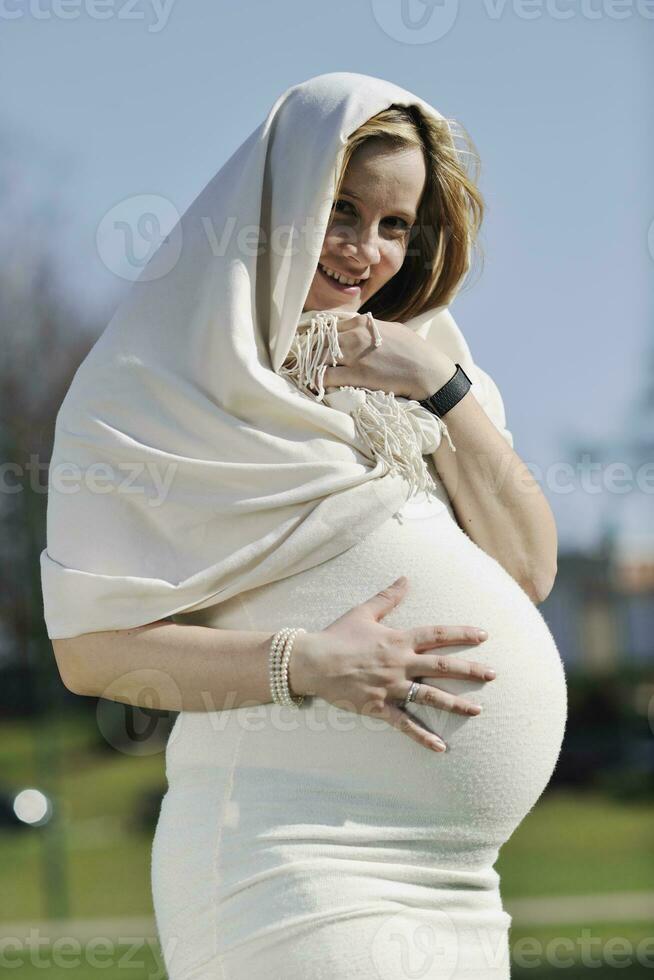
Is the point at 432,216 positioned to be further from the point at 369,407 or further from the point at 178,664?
the point at 178,664

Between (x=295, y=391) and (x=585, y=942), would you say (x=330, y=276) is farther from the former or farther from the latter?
(x=585, y=942)

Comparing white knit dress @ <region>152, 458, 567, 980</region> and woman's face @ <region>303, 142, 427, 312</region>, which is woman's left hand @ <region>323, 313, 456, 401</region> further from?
white knit dress @ <region>152, 458, 567, 980</region>

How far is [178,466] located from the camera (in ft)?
4.93

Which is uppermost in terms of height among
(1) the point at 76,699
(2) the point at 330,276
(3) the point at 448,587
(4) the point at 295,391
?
(2) the point at 330,276

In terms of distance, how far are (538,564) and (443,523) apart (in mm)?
180

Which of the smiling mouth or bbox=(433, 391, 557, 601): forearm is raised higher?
the smiling mouth

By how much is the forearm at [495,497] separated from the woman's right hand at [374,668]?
0.25 metres

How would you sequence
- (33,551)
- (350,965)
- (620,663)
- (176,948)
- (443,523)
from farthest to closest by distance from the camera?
1. (620,663)
2. (33,551)
3. (443,523)
4. (176,948)
5. (350,965)

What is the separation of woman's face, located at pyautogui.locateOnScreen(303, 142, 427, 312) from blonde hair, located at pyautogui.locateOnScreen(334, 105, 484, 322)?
2 centimetres

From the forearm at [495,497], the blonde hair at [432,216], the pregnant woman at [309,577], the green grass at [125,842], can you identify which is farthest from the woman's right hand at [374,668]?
the green grass at [125,842]

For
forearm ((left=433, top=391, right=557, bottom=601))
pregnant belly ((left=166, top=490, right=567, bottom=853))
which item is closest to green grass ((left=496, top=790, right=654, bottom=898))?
forearm ((left=433, top=391, right=557, bottom=601))

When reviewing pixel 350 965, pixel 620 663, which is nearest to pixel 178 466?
pixel 350 965

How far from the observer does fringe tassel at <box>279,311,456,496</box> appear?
60.5 inches

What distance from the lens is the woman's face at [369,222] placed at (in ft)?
5.36
